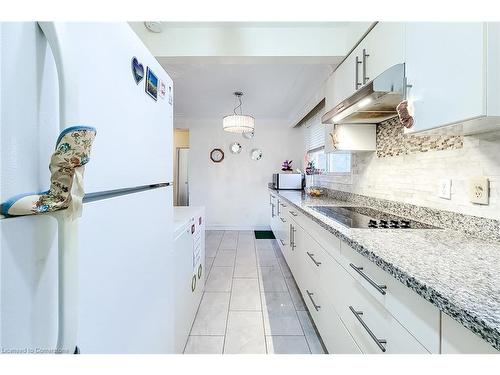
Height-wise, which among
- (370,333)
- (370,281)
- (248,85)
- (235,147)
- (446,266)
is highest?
(248,85)

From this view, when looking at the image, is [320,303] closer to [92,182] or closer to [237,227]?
[92,182]

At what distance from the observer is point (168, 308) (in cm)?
115

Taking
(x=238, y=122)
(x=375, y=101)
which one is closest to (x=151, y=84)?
(x=375, y=101)

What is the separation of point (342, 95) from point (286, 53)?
23.4 inches

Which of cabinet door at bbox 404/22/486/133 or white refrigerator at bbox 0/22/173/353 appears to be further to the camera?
cabinet door at bbox 404/22/486/133

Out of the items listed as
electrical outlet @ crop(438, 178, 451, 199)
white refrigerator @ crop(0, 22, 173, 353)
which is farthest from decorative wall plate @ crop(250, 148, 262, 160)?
white refrigerator @ crop(0, 22, 173, 353)

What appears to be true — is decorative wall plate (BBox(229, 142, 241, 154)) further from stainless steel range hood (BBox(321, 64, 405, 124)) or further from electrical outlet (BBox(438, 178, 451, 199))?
electrical outlet (BBox(438, 178, 451, 199))

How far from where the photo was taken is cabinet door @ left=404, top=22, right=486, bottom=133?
0.81 meters

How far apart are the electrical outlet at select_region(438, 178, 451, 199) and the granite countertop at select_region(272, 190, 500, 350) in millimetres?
202

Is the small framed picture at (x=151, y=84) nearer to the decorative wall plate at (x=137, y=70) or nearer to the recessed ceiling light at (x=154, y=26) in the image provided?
the decorative wall plate at (x=137, y=70)

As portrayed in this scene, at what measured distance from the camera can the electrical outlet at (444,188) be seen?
129 cm

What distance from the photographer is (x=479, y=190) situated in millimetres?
1112

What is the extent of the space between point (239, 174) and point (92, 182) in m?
4.70
